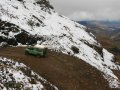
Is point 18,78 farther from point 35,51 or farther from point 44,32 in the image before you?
point 44,32

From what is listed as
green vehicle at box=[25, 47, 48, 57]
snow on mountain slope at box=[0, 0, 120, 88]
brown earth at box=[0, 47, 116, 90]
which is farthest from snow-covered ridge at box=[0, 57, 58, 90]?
snow on mountain slope at box=[0, 0, 120, 88]

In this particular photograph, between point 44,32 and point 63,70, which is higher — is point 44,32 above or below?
above

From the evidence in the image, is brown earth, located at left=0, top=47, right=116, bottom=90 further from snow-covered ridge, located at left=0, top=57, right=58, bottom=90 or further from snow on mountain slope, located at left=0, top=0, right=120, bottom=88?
snow on mountain slope, located at left=0, top=0, right=120, bottom=88

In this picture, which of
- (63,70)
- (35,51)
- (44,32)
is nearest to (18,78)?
(63,70)

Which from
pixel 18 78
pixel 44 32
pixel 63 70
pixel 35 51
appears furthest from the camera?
pixel 44 32

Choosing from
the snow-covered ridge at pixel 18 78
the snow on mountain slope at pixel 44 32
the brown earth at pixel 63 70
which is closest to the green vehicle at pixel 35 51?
the brown earth at pixel 63 70

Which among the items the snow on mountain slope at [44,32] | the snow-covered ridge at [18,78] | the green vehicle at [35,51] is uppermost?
the snow on mountain slope at [44,32]

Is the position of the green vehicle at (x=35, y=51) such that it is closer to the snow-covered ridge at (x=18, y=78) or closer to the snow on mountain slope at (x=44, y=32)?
the snow on mountain slope at (x=44, y=32)

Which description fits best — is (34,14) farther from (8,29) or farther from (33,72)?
(33,72)
